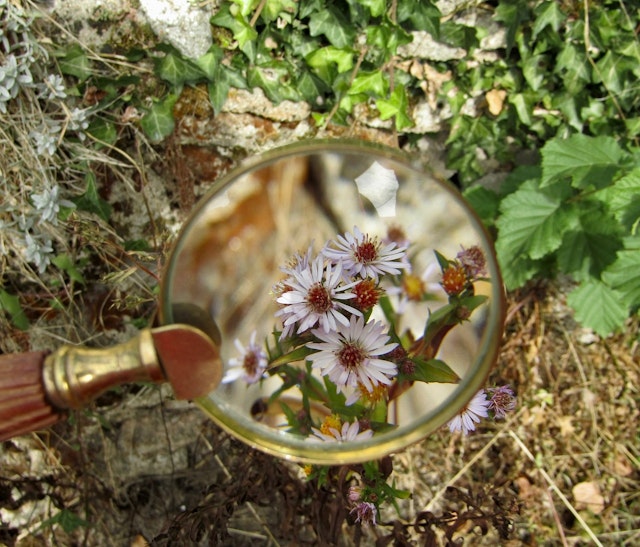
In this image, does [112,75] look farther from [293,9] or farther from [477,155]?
[477,155]

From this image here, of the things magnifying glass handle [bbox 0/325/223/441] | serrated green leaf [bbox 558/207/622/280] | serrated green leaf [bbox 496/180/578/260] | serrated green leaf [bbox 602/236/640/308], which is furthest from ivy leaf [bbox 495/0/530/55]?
magnifying glass handle [bbox 0/325/223/441]

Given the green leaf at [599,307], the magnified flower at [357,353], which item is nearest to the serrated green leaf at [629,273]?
the green leaf at [599,307]

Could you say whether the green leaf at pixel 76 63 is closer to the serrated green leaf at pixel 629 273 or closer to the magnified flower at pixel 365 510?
the magnified flower at pixel 365 510

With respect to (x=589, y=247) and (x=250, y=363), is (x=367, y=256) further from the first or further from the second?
(x=589, y=247)

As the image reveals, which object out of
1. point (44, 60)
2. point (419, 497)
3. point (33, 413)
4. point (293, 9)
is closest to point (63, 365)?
point (33, 413)

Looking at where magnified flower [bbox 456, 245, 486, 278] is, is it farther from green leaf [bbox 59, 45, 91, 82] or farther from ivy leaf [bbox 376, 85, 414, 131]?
green leaf [bbox 59, 45, 91, 82]

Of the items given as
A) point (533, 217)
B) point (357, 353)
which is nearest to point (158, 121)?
point (357, 353)
